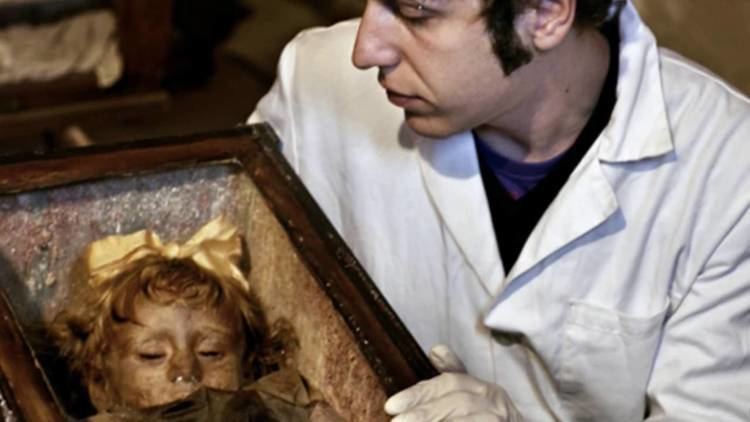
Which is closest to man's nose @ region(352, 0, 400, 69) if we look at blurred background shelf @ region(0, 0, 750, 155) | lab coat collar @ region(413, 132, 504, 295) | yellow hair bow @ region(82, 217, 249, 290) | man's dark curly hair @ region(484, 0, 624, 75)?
man's dark curly hair @ region(484, 0, 624, 75)

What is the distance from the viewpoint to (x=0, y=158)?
4.44ft

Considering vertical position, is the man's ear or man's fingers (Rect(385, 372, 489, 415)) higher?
the man's ear

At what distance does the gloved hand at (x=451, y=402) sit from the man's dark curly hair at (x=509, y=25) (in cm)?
35

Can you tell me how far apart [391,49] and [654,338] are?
0.47 m

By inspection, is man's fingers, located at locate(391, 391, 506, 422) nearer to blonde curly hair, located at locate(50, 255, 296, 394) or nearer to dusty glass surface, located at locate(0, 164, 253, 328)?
blonde curly hair, located at locate(50, 255, 296, 394)

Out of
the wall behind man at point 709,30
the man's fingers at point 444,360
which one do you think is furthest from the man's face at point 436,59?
the wall behind man at point 709,30

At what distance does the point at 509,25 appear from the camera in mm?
1282

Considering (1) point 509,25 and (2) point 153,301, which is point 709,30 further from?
(2) point 153,301

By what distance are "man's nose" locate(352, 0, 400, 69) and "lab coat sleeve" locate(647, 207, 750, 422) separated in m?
0.43

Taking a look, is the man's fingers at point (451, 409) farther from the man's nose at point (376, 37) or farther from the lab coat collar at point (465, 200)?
the man's nose at point (376, 37)

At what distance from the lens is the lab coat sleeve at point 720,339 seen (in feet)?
4.42

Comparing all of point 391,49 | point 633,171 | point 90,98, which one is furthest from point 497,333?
point 90,98

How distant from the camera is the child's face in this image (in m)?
1.33

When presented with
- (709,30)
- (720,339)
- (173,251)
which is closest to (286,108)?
(173,251)
